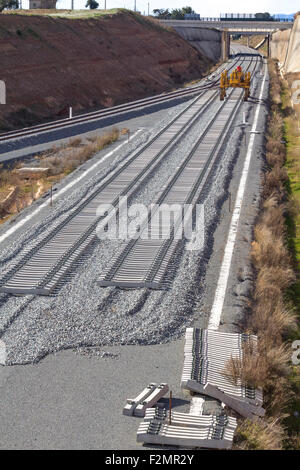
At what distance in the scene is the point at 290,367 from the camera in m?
11.3

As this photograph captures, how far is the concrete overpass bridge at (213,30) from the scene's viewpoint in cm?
9081

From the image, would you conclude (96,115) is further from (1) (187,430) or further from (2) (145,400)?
(1) (187,430)

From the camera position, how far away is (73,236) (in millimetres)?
17594

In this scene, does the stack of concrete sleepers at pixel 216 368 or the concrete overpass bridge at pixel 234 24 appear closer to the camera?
the stack of concrete sleepers at pixel 216 368

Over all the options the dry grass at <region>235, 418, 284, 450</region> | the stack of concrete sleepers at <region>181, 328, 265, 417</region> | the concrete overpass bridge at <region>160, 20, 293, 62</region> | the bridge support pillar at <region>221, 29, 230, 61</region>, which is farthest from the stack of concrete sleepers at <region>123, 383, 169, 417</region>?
the bridge support pillar at <region>221, 29, 230, 61</region>

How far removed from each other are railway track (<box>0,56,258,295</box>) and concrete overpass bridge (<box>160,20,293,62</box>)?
65.2 metres

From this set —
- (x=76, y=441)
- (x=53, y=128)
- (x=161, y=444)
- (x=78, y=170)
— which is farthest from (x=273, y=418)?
(x=53, y=128)

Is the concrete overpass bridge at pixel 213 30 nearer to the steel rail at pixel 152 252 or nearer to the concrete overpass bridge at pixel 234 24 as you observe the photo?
the concrete overpass bridge at pixel 234 24

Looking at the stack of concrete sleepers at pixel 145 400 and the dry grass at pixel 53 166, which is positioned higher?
the dry grass at pixel 53 166

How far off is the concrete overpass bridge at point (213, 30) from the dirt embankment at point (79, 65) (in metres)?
13.7

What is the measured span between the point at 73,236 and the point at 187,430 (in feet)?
31.1

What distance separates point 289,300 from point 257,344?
3.91 m

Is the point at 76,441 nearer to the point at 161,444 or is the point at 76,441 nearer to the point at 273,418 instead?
the point at 161,444

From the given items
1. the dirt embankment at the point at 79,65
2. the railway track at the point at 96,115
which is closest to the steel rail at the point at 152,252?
the railway track at the point at 96,115
